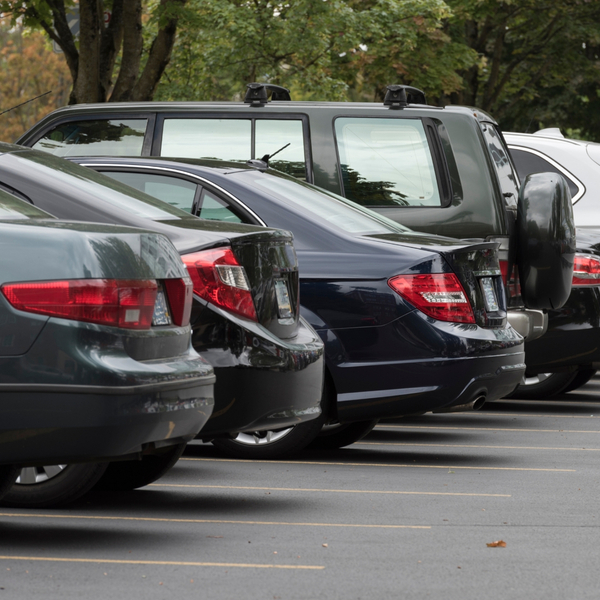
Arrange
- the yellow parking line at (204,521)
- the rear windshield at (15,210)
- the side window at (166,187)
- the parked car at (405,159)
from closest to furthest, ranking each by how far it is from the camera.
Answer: the rear windshield at (15,210) → the yellow parking line at (204,521) → the side window at (166,187) → the parked car at (405,159)

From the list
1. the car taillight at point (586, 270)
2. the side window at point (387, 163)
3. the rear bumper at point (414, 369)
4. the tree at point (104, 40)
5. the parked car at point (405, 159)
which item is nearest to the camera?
the rear bumper at point (414, 369)

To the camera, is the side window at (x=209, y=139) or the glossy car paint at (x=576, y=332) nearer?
the side window at (x=209, y=139)

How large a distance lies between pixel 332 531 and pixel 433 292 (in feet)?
6.78

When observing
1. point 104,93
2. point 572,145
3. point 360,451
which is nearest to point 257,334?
point 360,451

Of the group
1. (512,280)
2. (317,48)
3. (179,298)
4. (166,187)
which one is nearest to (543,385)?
(512,280)

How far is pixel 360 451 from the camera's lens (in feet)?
25.6

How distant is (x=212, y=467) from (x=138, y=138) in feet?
11.2

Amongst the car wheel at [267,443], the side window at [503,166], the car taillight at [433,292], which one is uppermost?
the side window at [503,166]

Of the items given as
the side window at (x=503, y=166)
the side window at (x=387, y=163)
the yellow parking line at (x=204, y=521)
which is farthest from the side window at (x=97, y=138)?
the yellow parking line at (x=204, y=521)

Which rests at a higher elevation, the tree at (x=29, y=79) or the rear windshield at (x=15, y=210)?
the rear windshield at (x=15, y=210)

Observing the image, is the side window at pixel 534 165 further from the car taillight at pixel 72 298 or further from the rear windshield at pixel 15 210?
the car taillight at pixel 72 298

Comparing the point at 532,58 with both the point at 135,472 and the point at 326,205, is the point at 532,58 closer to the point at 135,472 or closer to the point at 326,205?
the point at 326,205

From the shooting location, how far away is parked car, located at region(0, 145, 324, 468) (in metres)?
5.59

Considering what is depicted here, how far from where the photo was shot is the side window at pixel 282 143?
9227mm
